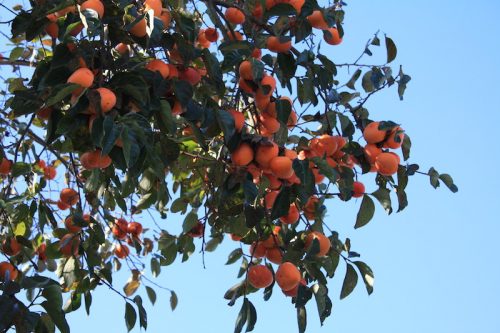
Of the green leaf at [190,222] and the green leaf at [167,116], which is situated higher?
the green leaf at [190,222]

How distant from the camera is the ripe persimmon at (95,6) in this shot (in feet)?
5.73

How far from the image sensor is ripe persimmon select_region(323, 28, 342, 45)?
209 cm

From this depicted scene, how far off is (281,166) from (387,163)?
0.34 m

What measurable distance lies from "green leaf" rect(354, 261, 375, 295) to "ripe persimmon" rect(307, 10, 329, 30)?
2.18ft

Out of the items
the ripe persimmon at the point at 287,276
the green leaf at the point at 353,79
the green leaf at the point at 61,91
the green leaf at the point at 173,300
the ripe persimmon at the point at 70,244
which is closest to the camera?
the green leaf at the point at 61,91

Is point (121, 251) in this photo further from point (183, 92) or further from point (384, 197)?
point (183, 92)

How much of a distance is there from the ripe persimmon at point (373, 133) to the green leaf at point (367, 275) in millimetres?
367

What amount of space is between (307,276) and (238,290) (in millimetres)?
231

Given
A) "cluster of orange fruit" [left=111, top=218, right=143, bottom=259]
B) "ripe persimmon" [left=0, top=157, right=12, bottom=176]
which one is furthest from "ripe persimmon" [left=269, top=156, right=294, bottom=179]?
"cluster of orange fruit" [left=111, top=218, right=143, bottom=259]

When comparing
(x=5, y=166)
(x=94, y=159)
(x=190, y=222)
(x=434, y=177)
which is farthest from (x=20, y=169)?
(x=434, y=177)

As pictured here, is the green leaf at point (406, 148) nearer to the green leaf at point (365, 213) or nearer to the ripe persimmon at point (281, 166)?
the green leaf at point (365, 213)

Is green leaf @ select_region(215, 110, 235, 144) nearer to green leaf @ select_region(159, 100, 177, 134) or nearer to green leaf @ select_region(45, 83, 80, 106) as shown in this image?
green leaf @ select_region(159, 100, 177, 134)

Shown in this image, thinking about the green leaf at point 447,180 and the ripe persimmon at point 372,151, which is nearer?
the ripe persimmon at point 372,151

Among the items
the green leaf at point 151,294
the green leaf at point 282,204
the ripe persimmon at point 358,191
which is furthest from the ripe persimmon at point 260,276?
the green leaf at point 151,294
